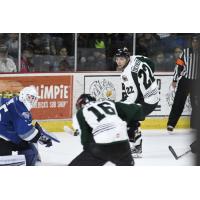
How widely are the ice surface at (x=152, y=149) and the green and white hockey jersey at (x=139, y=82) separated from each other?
27 cm

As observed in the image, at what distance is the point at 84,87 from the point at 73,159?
22.4 inches

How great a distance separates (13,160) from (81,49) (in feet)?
3.34

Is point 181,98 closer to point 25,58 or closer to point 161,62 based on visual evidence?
point 161,62

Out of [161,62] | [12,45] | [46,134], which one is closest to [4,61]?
[12,45]

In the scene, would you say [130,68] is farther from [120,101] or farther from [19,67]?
[19,67]

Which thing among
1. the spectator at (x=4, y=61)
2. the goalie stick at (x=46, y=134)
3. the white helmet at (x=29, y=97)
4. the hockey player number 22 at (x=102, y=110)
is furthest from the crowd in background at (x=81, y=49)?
the goalie stick at (x=46, y=134)

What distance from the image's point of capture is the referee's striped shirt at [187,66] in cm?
590

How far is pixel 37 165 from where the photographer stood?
5836 mm

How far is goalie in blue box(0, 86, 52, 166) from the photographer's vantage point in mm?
5770

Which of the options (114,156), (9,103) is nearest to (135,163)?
(114,156)

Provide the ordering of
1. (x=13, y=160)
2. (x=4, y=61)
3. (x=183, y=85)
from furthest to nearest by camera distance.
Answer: (x=183, y=85), (x=13, y=160), (x=4, y=61)

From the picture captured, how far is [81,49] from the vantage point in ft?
19.1

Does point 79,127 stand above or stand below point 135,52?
below

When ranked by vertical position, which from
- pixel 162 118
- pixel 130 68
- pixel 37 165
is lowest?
pixel 37 165
